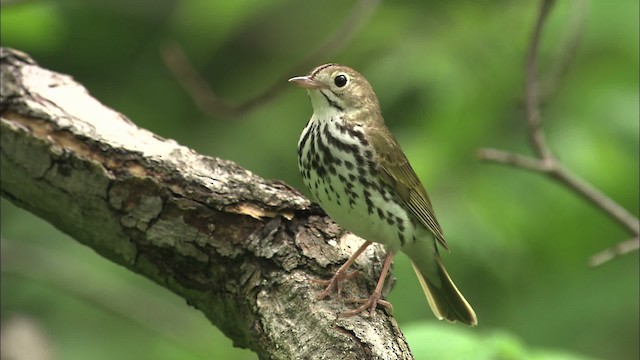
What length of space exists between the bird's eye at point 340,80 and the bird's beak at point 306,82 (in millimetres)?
61

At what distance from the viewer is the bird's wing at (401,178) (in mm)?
3688

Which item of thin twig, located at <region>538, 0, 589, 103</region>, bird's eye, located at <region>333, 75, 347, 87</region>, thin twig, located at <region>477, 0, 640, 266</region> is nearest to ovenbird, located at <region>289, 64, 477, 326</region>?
bird's eye, located at <region>333, 75, 347, 87</region>

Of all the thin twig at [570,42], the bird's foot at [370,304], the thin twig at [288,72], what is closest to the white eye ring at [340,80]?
the thin twig at [288,72]

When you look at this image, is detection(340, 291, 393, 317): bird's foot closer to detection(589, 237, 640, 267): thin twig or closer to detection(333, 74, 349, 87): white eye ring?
detection(333, 74, 349, 87): white eye ring

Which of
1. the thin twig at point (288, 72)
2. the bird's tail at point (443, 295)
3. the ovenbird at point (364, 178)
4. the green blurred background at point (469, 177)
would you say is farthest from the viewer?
the green blurred background at point (469, 177)

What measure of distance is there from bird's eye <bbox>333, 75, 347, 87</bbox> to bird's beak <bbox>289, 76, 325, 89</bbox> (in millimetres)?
61

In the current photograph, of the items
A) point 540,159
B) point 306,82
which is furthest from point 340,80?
point 540,159

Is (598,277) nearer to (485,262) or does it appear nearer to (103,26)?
(485,262)

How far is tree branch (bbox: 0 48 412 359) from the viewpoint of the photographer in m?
3.15

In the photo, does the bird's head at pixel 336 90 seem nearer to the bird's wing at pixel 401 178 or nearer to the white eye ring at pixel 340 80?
the white eye ring at pixel 340 80

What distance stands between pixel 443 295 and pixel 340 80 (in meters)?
1.01

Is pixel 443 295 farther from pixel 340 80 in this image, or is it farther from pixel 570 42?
pixel 570 42

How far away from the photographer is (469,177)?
15.3 feet

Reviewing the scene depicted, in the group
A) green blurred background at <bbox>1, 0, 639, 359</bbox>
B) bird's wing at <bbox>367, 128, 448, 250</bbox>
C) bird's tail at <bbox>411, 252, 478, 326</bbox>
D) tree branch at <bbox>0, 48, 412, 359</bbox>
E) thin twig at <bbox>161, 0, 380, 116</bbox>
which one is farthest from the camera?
green blurred background at <bbox>1, 0, 639, 359</bbox>
